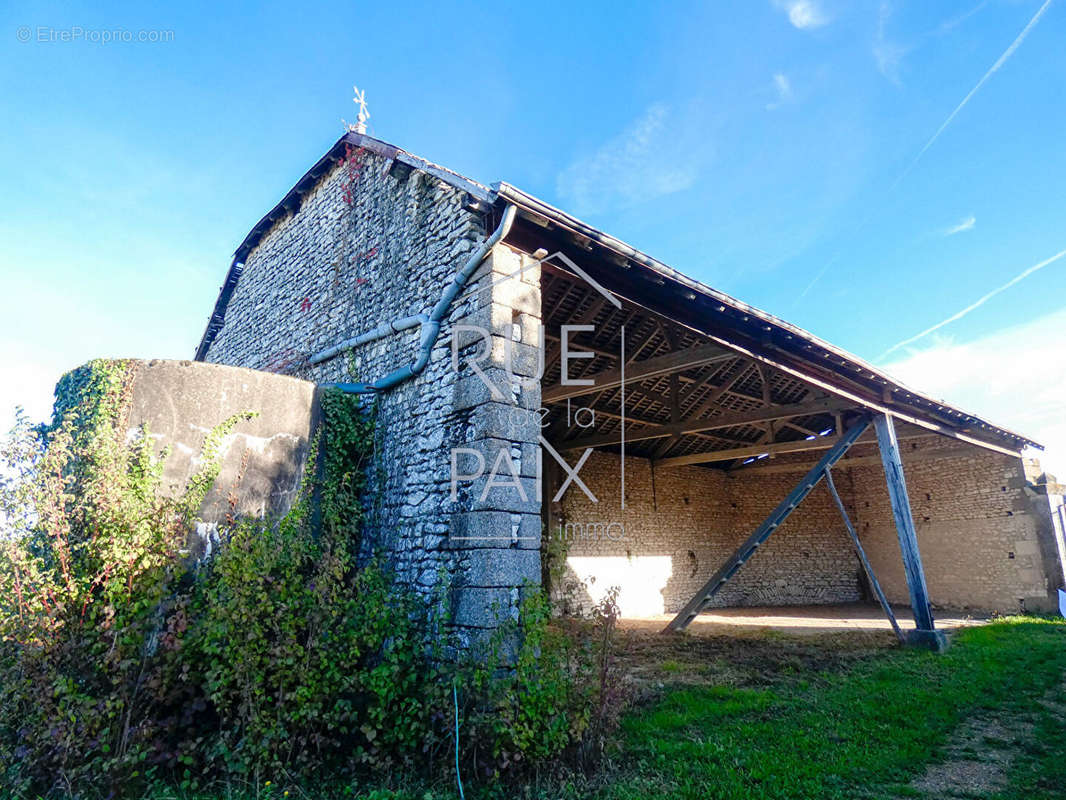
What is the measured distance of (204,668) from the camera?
12.9ft

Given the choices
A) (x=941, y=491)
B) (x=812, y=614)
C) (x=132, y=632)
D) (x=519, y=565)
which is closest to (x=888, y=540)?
(x=941, y=491)

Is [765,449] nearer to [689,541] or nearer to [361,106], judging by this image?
[689,541]

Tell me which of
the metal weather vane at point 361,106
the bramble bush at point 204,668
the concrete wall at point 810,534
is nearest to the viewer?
the bramble bush at point 204,668

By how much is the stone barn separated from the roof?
0.03 m

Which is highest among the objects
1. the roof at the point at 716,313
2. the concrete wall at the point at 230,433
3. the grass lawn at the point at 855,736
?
the roof at the point at 716,313

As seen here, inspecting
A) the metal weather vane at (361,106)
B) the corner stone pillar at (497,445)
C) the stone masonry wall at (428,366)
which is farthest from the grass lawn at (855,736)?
the metal weather vane at (361,106)

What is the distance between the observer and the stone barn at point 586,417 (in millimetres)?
4902

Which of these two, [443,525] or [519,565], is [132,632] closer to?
[443,525]

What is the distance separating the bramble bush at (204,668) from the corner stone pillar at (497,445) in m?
0.38

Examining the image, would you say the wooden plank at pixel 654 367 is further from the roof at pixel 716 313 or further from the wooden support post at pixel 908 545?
Answer: the wooden support post at pixel 908 545

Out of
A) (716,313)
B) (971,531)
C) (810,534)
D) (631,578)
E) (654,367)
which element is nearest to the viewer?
(716,313)

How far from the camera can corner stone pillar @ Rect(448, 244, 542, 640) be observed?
14.6ft

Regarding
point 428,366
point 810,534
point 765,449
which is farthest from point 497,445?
point 810,534

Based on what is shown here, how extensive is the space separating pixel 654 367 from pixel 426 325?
8.76 ft
